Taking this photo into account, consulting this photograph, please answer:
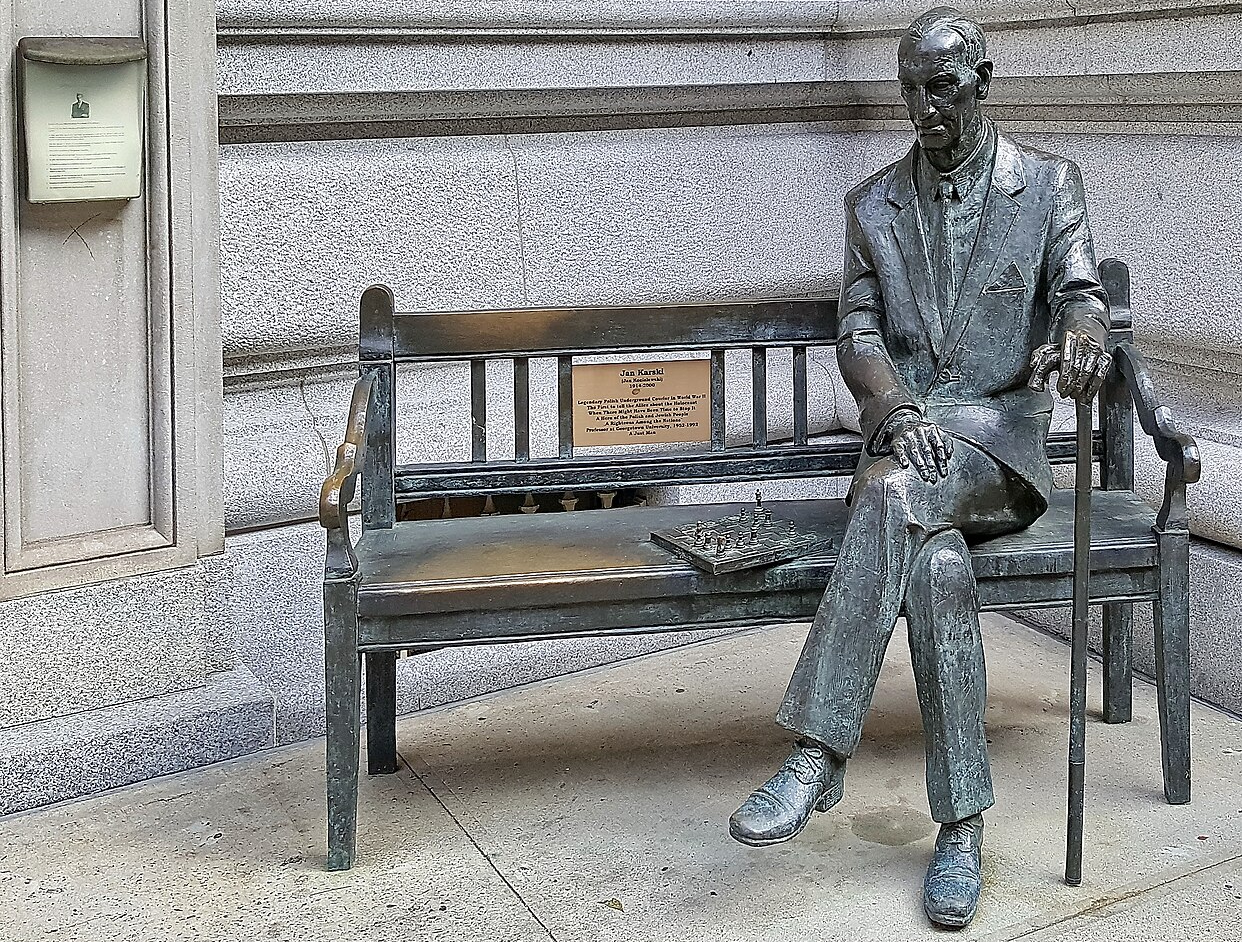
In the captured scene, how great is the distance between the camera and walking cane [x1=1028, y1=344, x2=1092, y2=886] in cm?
356

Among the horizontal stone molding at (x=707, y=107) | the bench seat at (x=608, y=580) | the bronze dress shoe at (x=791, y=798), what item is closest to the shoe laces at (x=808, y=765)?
the bronze dress shoe at (x=791, y=798)

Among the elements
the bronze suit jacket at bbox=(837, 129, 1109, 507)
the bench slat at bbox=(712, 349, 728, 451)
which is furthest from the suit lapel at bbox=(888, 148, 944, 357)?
the bench slat at bbox=(712, 349, 728, 451)

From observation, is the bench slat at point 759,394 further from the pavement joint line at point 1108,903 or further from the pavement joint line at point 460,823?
the pavement joint line at point 1108,903

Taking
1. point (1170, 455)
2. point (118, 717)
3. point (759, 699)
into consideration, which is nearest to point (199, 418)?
point (118, 717)

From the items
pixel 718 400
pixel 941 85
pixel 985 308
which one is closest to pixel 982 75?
pixel 941 85

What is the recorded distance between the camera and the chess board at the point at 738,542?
387 cm

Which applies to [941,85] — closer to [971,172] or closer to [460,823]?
[971,172]

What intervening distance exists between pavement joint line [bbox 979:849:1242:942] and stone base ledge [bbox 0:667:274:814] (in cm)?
200

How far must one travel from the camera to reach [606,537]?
13.5 feet

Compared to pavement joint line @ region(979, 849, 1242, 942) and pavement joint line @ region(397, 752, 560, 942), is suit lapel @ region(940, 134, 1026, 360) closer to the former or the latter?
pavement joint line @ region(979, 849, 1242, 942)

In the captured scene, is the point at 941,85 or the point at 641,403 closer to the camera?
the point at 941,85

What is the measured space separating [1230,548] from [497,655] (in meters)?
2.14

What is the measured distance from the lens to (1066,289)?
3.93 m

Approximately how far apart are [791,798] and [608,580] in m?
0.63
